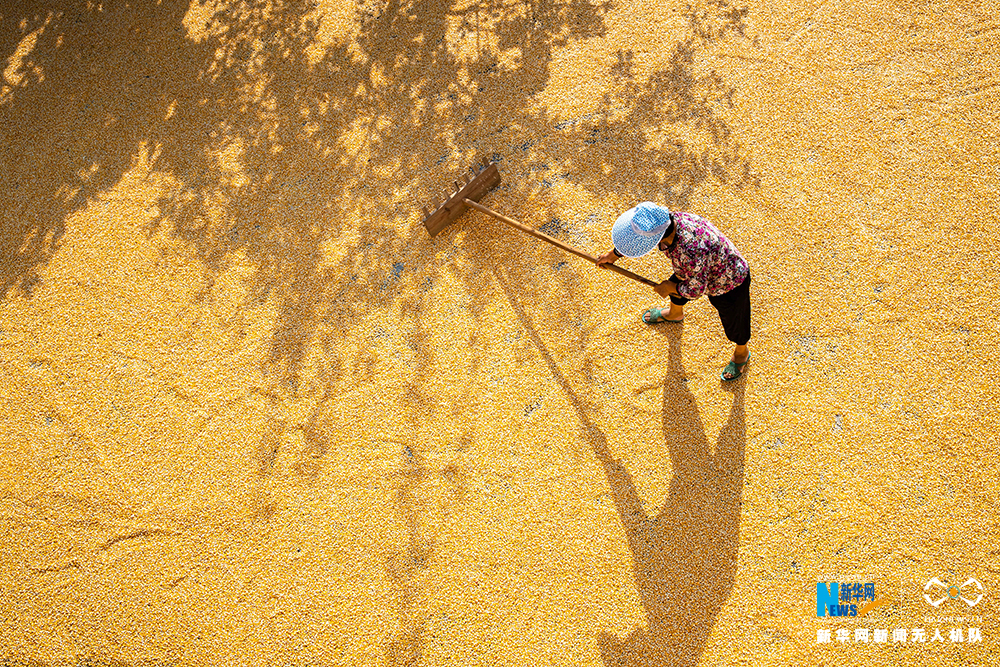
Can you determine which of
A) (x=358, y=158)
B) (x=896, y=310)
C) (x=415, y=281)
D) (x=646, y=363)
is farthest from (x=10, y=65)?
(x=896, y=310)

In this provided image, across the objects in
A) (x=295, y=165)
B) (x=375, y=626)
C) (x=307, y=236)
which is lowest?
(x=375, y=626)

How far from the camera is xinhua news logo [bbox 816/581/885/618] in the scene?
3346 millimetres

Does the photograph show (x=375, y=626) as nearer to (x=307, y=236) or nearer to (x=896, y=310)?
(x=307, y=236)

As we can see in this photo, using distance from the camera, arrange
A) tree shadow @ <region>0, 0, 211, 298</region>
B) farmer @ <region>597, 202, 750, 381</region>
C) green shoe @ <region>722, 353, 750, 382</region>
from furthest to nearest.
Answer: tree shadow @ <region>0, 0, 211, 298</region> → green shoe @ <region>722, 353, 750, 382</region> → farmer @ <region>597, 202, 750, 381</region>

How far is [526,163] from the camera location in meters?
4.94

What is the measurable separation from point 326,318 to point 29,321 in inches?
99.2

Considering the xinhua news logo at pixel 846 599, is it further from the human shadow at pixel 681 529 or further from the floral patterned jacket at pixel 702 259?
the floral patterned jacket at pixel 702 259

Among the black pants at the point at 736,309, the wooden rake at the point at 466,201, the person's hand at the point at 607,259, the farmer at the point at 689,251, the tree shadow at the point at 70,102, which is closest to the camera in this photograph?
the farmer at the point at 689,251

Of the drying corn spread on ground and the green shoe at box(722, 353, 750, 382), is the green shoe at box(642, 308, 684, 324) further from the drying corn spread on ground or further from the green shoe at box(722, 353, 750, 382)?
the green shoe at box(722, 353, 750, 382)

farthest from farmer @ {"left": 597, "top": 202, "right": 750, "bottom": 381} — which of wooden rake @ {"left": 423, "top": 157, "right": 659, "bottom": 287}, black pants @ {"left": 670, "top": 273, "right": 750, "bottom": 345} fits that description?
wooden rake @ {"left": 423, "top": 157, "right": 659, "bottom": 287}

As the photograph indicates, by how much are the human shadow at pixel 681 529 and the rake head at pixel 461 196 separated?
5.07ft

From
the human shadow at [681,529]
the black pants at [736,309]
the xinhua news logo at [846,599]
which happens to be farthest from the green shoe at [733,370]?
the xinhua news logo at [846,599]

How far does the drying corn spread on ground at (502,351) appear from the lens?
356 centimetres

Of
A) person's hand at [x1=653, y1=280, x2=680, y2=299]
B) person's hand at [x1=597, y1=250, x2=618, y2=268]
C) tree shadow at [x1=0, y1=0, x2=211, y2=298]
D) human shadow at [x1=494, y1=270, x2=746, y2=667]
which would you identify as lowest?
human shadow at [x1=494, y1=270, x2=746, y2=667]
